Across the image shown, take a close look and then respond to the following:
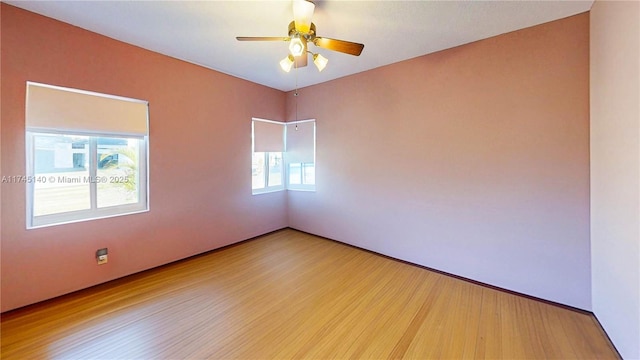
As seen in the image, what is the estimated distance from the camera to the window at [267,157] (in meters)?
4.33

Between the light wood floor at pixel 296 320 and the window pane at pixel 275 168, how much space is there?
2.01 meters

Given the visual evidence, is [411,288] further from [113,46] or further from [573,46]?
[113,46]

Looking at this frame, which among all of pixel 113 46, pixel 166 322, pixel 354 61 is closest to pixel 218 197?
pixel 166 322

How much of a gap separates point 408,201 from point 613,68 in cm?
211

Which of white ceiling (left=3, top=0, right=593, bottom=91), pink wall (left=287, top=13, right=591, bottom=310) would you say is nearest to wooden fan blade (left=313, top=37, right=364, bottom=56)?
white ceiling (left=3, top=0, right=593, bottom=91)

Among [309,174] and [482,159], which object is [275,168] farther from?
[482,159]

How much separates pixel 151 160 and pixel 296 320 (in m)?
2.54

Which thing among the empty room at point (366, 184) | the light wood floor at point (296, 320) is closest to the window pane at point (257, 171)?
the empty room at point (366, 184)

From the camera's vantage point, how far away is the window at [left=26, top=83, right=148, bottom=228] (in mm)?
2324

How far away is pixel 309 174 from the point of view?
15.2 ft

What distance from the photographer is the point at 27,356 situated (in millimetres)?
1740

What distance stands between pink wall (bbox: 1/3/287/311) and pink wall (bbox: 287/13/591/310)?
1728 mm

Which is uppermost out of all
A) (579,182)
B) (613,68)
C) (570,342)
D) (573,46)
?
(573,46)

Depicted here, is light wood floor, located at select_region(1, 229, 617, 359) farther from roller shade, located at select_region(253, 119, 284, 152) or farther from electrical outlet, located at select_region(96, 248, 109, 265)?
roller shade, located at select_region(253, 119, 284, 152)
